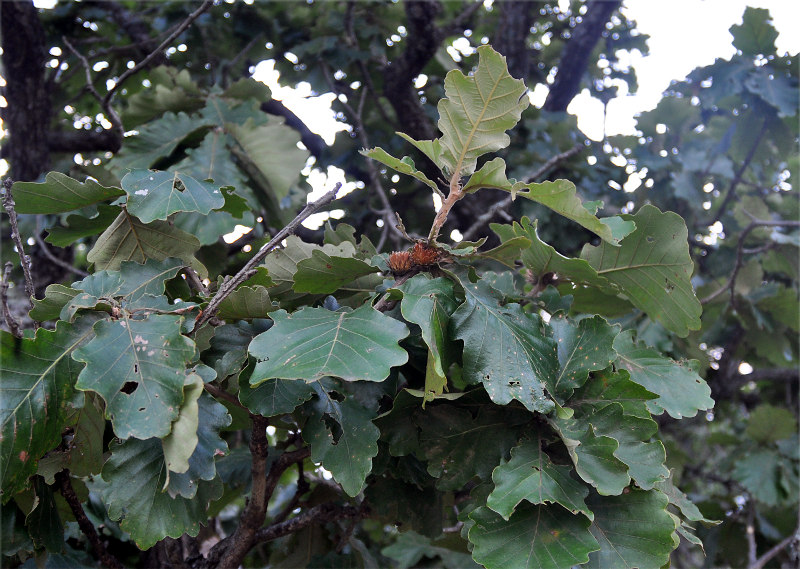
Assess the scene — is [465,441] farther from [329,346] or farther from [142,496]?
[142,496]

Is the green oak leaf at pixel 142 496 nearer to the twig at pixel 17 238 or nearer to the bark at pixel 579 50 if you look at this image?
the twig at pixel 17 238

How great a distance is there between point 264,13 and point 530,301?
2.43 metres

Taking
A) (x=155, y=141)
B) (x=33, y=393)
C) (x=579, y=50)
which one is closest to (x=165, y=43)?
(x=155, y=141)

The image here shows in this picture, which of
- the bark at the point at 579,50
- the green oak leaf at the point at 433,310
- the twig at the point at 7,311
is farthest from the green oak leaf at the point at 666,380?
the bark at the point at 579,50

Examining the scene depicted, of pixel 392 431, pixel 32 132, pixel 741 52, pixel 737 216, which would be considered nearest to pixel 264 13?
pixel 32 132

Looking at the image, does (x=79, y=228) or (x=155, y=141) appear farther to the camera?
(x=155, y=141)

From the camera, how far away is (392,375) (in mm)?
1050

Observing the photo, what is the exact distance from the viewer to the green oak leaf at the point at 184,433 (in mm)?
798

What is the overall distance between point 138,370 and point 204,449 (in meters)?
0.14

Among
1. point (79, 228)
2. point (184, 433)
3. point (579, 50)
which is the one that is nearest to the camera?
point (184, 433)

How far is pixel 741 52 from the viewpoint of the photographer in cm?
266

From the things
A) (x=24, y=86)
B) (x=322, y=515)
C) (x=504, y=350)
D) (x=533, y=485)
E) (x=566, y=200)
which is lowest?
(x=322, y=515)

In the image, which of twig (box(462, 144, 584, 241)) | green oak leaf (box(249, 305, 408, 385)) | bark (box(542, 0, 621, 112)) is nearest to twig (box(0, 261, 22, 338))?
green oak leaf (box(249, 305, 408, 385))

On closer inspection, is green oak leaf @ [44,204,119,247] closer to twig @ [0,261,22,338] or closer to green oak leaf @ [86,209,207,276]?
green oak leaf @ [86,209,207,276]
